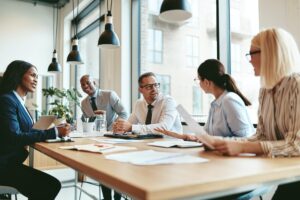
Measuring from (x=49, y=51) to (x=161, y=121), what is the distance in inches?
197

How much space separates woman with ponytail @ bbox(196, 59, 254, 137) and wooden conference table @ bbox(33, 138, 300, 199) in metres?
0.79

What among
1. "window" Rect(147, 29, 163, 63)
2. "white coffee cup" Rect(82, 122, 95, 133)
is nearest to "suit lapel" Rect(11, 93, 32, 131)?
"white coffee cup" Rect(82, 122, 95, 133)

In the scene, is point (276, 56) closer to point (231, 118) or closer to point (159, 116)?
point (231, 118)

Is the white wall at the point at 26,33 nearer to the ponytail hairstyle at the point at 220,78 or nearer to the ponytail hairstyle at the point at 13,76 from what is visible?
Result: the ponytail hairstyle at the point at 13,76

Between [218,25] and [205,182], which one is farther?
[218,25]

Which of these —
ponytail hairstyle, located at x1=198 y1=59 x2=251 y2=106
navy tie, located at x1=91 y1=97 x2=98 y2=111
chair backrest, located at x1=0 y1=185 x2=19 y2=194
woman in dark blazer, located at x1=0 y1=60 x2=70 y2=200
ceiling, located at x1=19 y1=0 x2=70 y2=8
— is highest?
ceiling, located at x1=19 y1=0 x2=70 y2=8

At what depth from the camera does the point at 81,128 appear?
97.1 inches

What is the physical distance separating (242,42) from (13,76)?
2.06 metres

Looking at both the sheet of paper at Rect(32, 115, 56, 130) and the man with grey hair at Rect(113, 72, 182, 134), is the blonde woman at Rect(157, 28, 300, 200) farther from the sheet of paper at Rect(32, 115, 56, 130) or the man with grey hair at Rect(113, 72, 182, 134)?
the sheet of paper at Rect(32, 115, 56, 130)

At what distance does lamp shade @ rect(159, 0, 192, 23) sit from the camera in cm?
175

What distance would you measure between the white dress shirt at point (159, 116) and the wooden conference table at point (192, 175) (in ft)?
4.21

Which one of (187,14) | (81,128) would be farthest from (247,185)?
(81,128)

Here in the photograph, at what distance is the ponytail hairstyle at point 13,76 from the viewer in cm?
201

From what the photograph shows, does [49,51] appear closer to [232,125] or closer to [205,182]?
[232,125]
